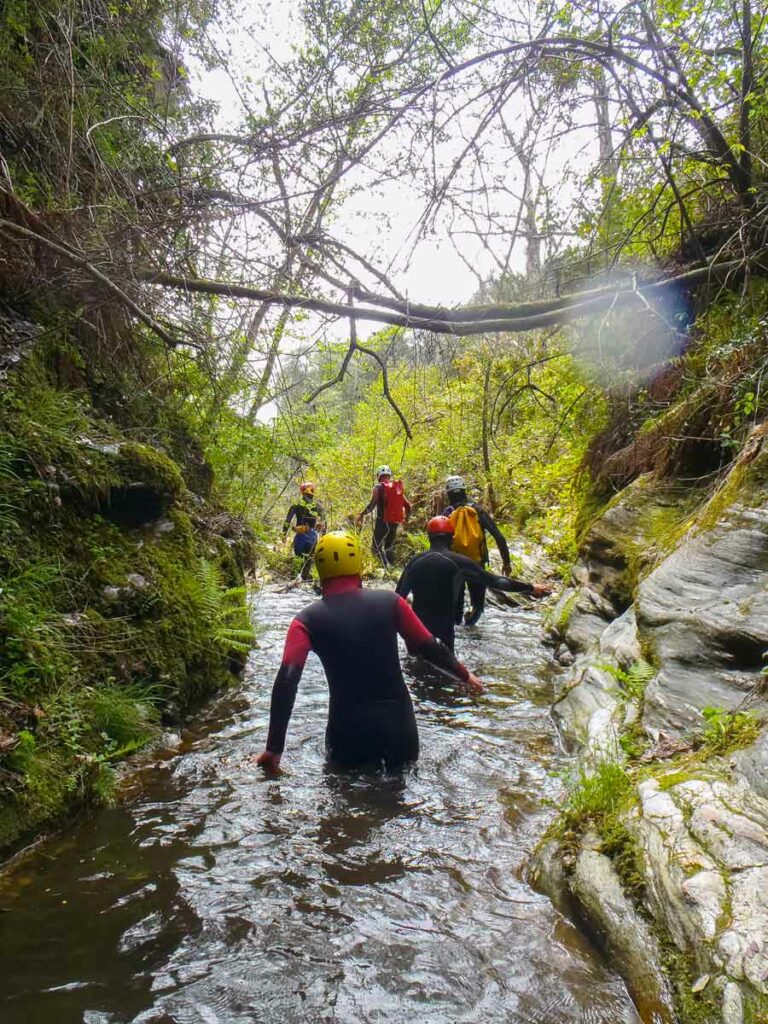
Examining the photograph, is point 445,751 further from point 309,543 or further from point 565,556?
point 309,543

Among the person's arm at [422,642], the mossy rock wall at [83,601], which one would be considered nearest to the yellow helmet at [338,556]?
the person's arm at [422,642]

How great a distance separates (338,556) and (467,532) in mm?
4941

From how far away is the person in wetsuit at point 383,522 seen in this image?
1385 cm

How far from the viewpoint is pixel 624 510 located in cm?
731

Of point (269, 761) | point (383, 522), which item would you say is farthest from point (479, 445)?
point (269, 761)

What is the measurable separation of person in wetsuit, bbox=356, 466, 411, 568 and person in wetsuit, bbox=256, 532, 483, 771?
9441 mm

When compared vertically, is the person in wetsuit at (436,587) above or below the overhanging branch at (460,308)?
below

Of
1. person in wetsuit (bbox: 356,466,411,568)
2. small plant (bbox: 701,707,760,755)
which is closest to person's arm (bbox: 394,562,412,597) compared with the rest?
small plant (bbox: 701,707,760,755)

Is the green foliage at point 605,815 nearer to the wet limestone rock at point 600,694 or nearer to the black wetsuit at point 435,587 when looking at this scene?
the wet limestone rock at point 600,694

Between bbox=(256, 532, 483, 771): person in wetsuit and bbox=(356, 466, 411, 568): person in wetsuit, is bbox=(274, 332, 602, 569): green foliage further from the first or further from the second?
bbox=(256, 532, 483, 771): person in wetsuit

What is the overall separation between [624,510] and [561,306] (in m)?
2.54

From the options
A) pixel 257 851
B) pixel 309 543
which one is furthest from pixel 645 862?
pixel 309 543

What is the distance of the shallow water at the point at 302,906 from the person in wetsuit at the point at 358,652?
28 cm

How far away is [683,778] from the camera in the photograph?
2877 mm
